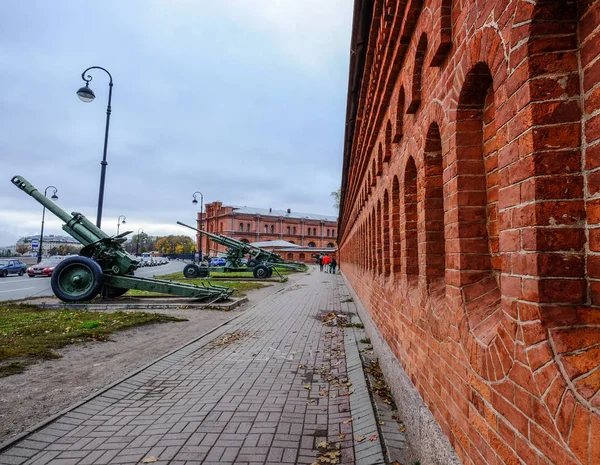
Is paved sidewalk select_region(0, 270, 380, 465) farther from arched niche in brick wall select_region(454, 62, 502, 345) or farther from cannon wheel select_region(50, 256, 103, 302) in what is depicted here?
cannon wheel select_region(50, 256, 103, 302)

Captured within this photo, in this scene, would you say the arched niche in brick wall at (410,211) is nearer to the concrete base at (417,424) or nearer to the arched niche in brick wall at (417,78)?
the arched niche in brick wall at (417,78)

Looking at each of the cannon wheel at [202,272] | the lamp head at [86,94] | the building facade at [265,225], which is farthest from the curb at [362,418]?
the building facade at [265,225]

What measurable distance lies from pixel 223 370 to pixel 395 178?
133 inches

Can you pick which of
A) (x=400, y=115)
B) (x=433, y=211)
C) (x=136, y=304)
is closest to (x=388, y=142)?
(x=400, y=115)

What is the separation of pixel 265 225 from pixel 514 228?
73746mm

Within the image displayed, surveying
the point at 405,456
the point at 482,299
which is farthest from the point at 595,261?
the point at 405,456

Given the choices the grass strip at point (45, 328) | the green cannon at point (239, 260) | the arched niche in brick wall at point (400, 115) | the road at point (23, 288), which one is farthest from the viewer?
the green cannon at point (239, 260)

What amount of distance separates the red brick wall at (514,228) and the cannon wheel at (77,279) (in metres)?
10.7

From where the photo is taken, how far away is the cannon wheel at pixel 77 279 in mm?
10805

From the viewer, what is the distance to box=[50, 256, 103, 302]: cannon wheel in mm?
10805

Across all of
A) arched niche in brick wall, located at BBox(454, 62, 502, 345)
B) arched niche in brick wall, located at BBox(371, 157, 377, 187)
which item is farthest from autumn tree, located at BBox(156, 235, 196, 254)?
arched niche in brick wall, located at BBox(454, 62, 502, 345)

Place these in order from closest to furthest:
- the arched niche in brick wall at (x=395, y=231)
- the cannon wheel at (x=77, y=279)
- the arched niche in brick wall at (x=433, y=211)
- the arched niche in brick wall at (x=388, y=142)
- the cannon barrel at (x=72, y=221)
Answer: the arched niche in brick wall at (x=433, y=211)
the arched niche in brick wall at (x=395, y=231)
the arched niche in brick wall at (x=388, y=142)
the cannon wheel at (x=77, y=279)
the cannon barrel at (x=72, y=221)

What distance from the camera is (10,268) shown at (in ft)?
93.6

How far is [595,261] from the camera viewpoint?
1181 mm
